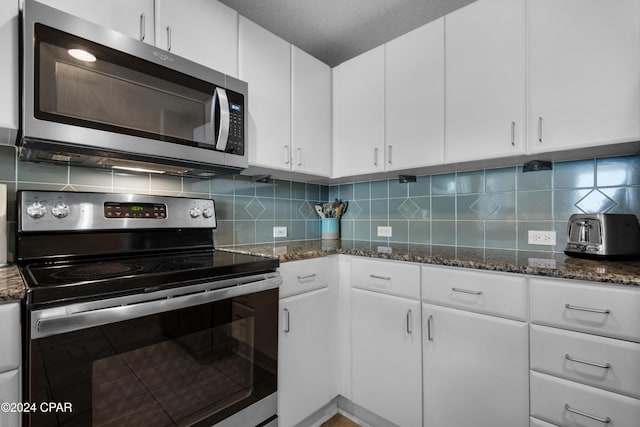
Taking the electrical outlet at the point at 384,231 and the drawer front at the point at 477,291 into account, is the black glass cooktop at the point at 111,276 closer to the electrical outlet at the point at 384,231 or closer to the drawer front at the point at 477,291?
the drawer front at the point at 477,291

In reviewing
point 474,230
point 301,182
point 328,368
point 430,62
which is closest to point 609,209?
point 474,230

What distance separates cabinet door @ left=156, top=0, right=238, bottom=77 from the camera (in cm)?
131

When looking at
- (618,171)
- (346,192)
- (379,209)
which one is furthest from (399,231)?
(618,171)

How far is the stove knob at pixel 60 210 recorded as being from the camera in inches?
47.0

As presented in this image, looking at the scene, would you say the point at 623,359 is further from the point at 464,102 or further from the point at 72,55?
the point at 72,55

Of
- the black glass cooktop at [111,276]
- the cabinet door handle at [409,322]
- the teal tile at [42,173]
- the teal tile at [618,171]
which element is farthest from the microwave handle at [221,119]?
the teal tile at [618,171]

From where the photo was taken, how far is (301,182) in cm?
232

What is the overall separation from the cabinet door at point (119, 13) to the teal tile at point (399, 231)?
1.72 m

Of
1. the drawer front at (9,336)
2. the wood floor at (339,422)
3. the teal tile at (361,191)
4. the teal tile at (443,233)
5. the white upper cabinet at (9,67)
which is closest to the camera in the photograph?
the drawer front at (9,336)

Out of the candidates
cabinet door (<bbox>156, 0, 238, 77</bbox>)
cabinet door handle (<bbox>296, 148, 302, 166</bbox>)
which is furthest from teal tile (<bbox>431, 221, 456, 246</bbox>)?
cabinet door (<bbox>156, 0, 238, 77</bbox>)

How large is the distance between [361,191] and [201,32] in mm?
1461

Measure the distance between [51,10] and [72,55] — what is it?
14 cm

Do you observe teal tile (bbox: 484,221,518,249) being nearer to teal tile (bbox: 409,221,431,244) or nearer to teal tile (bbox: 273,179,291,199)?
teal tile (bbox: 409,221,431,244)

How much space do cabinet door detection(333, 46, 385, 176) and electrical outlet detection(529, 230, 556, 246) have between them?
90 centimetres
